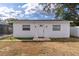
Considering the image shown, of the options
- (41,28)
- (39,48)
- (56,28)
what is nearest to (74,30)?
(56,28)

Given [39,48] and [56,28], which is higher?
[56,28]

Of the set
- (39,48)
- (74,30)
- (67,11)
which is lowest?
(39,48)

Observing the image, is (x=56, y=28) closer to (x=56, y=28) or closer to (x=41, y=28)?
(x=56, y=28)

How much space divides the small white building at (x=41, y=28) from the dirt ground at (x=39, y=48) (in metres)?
0.14

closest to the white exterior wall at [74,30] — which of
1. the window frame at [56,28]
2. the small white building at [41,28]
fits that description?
the small white building at [41,28]

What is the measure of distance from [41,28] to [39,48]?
343mm

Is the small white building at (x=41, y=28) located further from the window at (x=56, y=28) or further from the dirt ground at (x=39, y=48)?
the dirt ground at (x=39, y=48)

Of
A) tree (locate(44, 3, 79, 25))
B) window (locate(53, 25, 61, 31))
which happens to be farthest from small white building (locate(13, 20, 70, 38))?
tree (locate(44, 3, 79, 25))

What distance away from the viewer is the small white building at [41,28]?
8.68 m

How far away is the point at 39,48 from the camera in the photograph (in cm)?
869

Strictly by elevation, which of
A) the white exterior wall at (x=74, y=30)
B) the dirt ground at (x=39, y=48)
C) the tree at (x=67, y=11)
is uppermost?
the tree at (x=67, y=11)

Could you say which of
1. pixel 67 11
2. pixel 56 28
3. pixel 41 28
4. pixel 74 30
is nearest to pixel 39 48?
pixel 41 28

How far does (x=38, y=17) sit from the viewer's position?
8.69 m

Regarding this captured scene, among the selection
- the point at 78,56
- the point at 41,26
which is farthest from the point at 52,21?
the point at 78,56
